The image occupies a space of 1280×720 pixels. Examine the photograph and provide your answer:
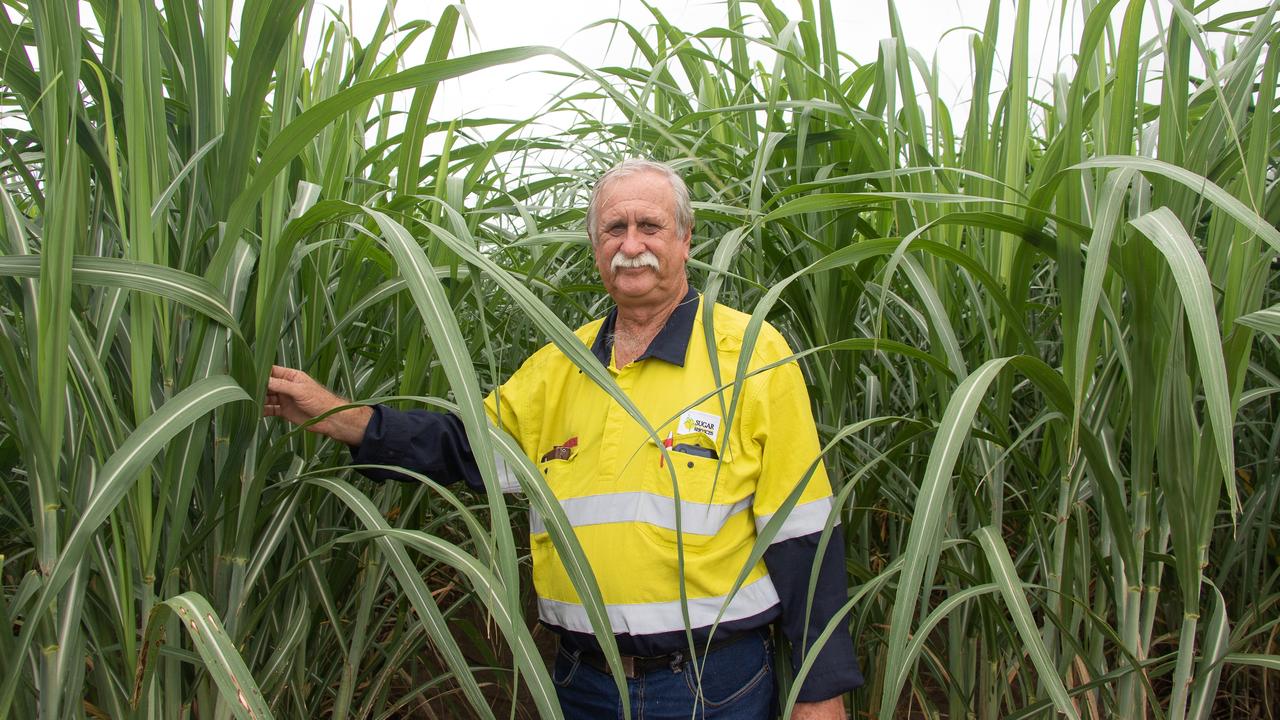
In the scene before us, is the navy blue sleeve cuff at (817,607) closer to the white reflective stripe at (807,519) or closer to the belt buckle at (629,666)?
the white reflective stripe at (807,519)

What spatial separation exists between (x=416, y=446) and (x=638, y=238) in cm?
40

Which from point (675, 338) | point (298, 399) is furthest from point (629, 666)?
point (298, 399)

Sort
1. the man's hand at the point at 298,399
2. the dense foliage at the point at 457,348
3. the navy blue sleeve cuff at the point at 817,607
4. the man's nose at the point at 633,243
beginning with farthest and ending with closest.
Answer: the man's nose at the point at 633,243 < the navy blue sleeve cuff at the point at 817,607 < the man's hand at the point at 298,399 < the dense foliage at the point at 457,348

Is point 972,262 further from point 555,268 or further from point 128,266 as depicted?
point 555,268

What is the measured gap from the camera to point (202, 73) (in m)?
0.90

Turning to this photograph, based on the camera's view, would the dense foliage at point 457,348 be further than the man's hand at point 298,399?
No

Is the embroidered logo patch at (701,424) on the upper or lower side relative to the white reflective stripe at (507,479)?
upper

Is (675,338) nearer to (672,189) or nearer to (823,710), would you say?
(672,189)

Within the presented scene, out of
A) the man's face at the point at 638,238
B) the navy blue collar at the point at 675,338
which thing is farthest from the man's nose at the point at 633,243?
the navy blue collar at the point at 675,338

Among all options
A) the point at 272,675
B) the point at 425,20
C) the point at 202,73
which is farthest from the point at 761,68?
the point at 272,675

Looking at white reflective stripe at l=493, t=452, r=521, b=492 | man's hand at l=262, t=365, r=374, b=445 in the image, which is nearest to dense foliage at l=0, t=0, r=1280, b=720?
man's hand at l=262, t=365, r=374, b=445

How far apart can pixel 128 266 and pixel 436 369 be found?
0.47m

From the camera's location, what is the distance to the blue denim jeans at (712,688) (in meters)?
1.19

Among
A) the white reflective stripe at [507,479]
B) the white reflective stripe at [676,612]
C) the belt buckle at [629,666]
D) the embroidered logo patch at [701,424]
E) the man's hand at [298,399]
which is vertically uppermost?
the man's hand at [298,399]
